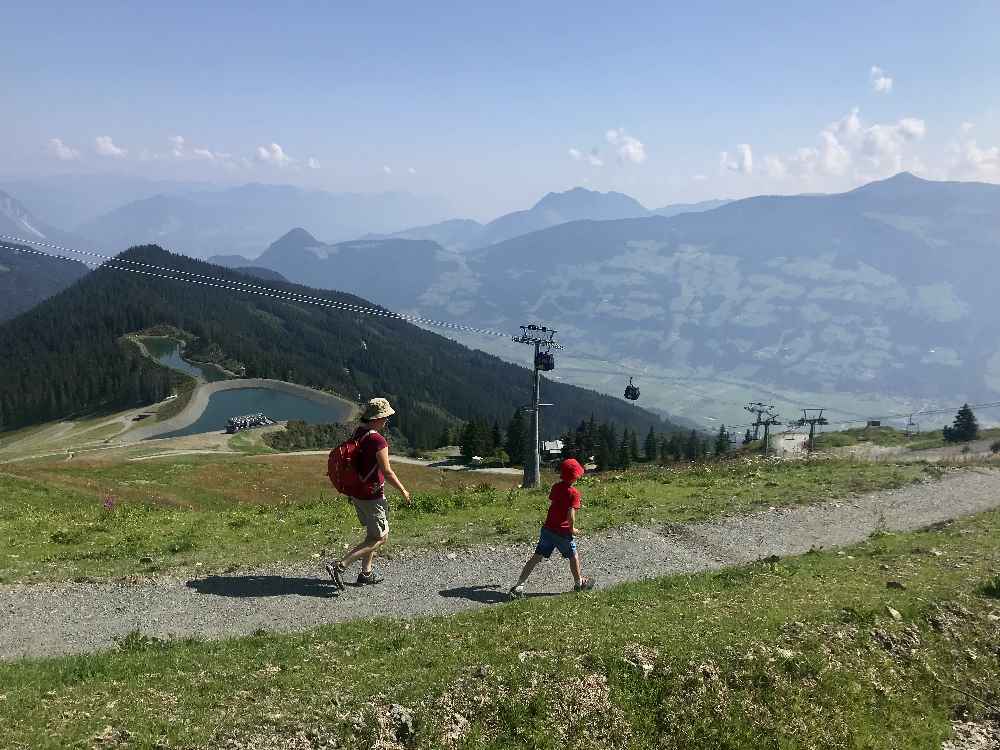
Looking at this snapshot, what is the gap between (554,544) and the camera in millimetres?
11953

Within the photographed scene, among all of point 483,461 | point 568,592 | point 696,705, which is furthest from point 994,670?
point 483,461

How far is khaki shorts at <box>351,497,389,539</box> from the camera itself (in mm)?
11734

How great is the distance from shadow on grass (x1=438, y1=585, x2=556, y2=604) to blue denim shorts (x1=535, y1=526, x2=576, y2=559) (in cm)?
95

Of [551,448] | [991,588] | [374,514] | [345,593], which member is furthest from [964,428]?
[345,593]

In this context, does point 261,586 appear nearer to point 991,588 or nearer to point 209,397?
point 991,588

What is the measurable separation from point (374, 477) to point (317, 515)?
25.9 feet

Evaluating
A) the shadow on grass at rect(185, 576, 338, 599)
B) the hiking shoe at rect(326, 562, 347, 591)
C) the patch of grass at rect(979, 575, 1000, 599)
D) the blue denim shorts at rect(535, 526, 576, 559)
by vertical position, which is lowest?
the shadow on grass at rect(185, 576, 338, 599)

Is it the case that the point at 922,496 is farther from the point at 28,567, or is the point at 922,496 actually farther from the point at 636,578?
the point at 28,567

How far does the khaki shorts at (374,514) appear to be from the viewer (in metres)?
11.7

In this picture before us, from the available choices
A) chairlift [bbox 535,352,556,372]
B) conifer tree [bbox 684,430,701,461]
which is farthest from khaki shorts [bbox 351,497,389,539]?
conifer tree [bbox 684,430,701,461]

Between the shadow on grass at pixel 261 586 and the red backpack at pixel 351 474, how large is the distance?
1.95m

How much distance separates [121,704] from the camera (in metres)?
7.31

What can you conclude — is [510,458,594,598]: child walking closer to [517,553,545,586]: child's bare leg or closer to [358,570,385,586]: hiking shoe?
[517,553,545,586]: child's bare leg

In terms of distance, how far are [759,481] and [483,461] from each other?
8843 centimetres
